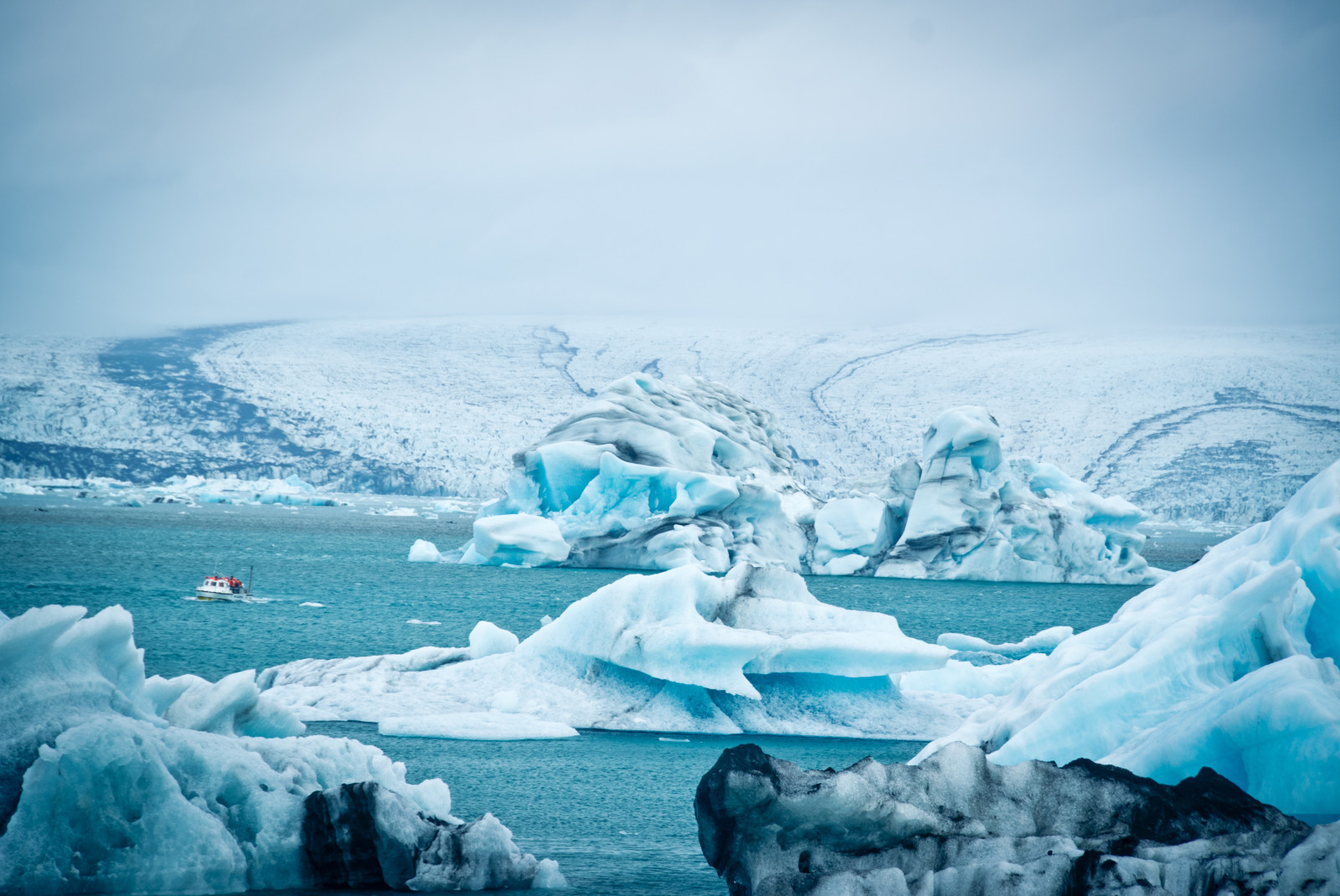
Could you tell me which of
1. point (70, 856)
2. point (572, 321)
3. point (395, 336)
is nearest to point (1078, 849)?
point (70, 856)

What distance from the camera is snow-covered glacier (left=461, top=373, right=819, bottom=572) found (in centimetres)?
2603

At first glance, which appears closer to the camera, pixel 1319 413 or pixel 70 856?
pixel 70 856

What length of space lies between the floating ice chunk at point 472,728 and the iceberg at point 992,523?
17.2 m

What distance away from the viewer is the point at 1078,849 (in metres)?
4.43

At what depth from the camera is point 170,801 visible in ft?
17.8

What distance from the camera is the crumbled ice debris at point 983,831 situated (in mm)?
4230

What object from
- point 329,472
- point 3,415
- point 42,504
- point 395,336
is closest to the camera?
point 42,504

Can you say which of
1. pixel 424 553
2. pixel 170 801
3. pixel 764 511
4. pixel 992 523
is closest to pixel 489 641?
pixel 170 801

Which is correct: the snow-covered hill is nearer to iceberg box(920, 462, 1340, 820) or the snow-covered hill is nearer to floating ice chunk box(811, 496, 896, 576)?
floating ice chunk box(811, 496, 896, 576)

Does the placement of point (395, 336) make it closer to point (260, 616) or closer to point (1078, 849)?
point (260, 616)

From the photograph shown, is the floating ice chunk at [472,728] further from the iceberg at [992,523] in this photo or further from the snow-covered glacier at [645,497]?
the iceberg at [992,523]

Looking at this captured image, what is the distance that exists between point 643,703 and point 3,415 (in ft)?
217

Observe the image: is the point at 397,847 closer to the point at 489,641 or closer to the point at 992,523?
the point at 489,641

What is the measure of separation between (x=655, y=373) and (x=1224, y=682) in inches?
3513
